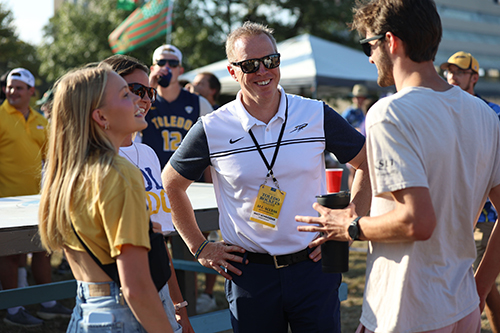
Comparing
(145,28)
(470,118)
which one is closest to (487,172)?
(470,118)

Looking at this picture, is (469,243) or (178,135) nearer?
(469,243)

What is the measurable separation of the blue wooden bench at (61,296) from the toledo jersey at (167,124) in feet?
4.03

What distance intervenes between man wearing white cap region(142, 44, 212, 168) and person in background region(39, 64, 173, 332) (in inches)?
115

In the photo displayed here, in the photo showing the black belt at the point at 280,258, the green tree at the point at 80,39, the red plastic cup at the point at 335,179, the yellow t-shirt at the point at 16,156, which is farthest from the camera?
the green tree at the point at 80,39

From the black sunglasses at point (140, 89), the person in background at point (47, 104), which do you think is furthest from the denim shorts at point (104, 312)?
the black sunglasses at point (140, 89)

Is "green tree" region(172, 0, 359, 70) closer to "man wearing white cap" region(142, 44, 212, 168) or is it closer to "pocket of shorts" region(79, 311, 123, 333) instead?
"man wearing white cap" region(142, 44, 212, 168)

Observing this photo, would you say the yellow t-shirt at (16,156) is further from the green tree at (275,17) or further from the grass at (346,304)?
the green tree at (275,17)

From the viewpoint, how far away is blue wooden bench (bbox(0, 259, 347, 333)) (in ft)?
10.2

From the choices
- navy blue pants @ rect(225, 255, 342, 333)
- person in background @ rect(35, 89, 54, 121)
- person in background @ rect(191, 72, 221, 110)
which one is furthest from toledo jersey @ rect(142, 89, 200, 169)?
navy blue pants @ rect(225, 255, 342, 333)

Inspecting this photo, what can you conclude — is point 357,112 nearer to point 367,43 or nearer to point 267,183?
point 267,183

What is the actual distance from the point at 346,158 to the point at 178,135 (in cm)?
267

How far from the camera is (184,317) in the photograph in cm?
226

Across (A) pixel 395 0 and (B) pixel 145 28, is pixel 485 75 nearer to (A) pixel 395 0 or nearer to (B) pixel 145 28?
(B) pixel 145 28

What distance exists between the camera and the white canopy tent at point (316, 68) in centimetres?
1040
